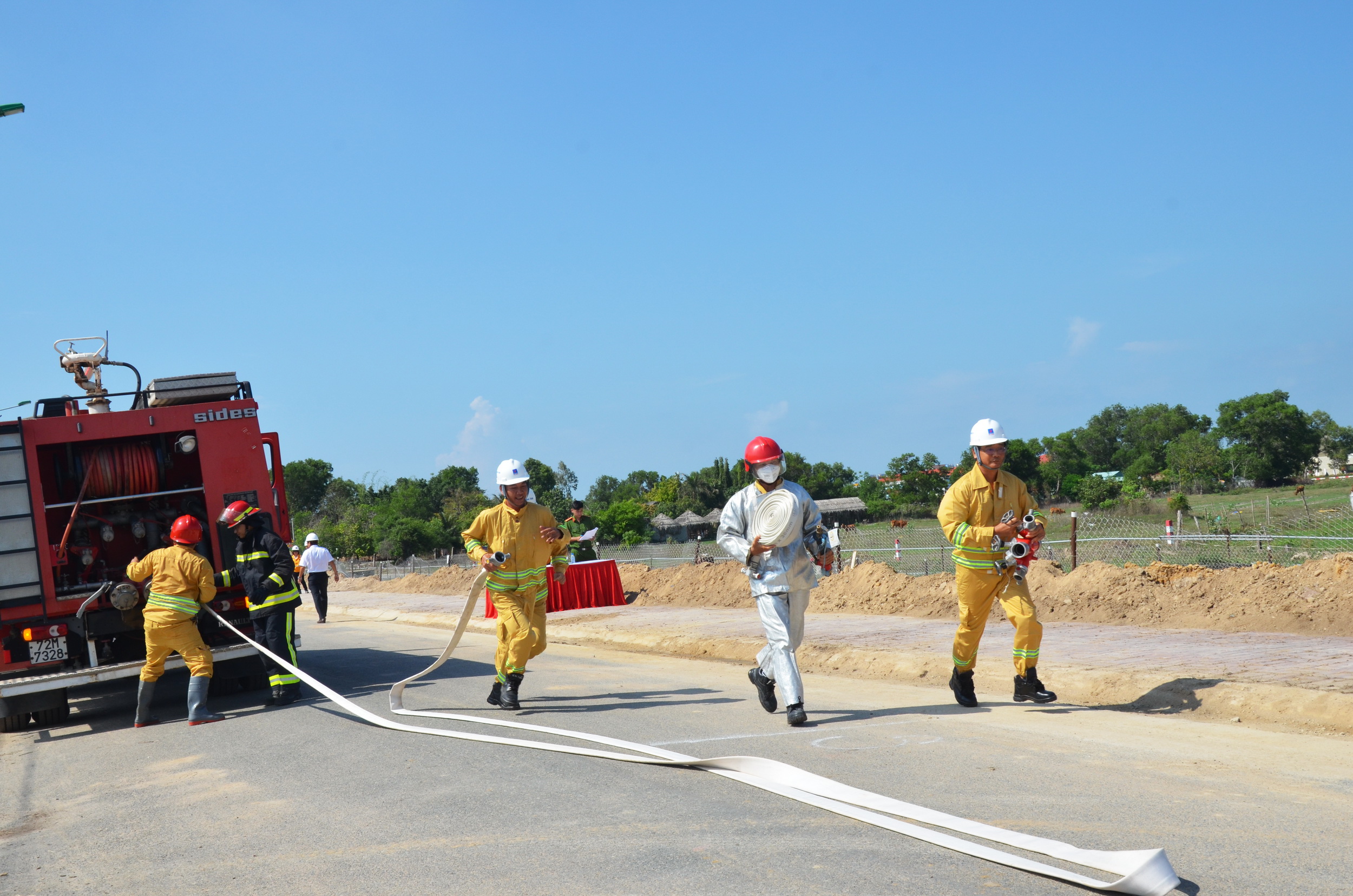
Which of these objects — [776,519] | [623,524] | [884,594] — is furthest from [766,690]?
[623,524]

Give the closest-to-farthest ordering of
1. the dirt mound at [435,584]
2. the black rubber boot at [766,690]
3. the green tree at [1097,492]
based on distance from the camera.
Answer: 1. the black rubber boot at [766,690]
2. the dirt mound at [435,584]
3. the green tree at [1097,492]

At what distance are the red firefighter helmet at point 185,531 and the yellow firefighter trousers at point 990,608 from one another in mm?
6906

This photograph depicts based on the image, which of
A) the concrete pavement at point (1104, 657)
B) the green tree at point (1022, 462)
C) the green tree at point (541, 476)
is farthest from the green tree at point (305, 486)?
the concrete pavement at point (1104, 657)

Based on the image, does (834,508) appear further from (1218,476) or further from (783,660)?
(783,660)

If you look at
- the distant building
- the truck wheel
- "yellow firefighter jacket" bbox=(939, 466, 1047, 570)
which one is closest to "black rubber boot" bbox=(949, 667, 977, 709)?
"yellow firefighter jacket" bbox=(939, 466, 1047, 570)

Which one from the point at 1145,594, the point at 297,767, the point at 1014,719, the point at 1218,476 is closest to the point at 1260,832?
the point at 1014,719

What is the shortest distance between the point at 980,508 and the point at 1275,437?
77834mm

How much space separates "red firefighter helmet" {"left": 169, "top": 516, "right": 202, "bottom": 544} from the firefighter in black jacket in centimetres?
31

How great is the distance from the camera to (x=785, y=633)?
295 inches

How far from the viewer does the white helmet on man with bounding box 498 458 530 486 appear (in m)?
8.81

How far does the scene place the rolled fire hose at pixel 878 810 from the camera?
3.85 metres

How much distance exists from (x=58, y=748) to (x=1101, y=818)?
8370mm

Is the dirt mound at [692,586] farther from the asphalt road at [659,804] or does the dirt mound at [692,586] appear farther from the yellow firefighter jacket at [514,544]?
the asphalt road at [659,804]

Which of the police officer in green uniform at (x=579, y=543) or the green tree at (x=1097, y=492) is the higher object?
the police officer in green uniform at (x=579, y=543)
